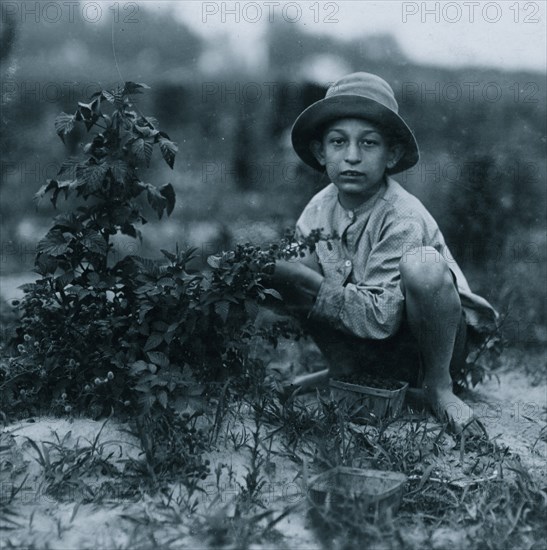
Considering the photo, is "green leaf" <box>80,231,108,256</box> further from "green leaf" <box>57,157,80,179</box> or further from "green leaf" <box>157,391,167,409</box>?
"green leaf" <box>157,391,167,409</box>

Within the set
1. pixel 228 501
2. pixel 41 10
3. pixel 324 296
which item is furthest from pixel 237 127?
A: pixel 228 501

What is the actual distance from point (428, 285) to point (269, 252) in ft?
2.18

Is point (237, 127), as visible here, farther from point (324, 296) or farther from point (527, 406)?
point (527, 406)

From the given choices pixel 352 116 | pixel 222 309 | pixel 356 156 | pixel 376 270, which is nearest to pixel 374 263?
pixel 376 270

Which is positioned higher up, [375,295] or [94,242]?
[94,242]

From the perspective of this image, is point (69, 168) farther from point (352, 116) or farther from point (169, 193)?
point (352, 116)

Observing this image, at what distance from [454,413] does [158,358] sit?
1246 millimetres

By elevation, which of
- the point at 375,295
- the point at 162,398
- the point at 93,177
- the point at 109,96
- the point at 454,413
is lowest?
the point at 454,413

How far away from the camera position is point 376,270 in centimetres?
303

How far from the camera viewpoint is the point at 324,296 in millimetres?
3020

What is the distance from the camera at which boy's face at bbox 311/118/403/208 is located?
313cm

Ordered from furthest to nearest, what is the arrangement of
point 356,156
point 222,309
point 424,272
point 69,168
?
point 356,156
point 424,272
point 69,168
point 222,309

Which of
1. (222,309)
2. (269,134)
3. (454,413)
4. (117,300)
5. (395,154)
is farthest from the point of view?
(269,134)

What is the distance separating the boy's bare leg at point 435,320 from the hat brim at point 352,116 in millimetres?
544
